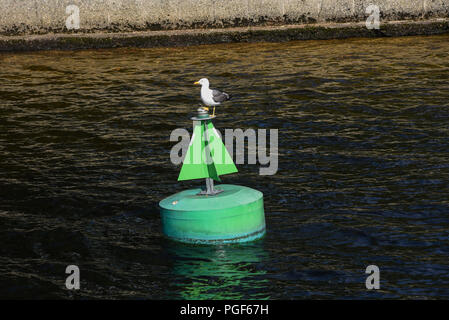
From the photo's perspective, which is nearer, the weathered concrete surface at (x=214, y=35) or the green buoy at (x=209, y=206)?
the green buoy at (x=209, y=206)

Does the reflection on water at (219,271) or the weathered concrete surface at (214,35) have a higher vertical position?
the weathered concrete surface at (214,35)

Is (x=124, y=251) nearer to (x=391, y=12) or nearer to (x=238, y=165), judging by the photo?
(x=238, y=165)

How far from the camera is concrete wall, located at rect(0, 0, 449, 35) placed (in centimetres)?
1675

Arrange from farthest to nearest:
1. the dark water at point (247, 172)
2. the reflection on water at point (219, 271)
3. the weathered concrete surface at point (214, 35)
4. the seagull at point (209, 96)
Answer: the weathered concrete surface at point (214, 35)
the seagull at point (209, 96)
the dark water at point (247, 172)
the reflection on water at point (219, 271)

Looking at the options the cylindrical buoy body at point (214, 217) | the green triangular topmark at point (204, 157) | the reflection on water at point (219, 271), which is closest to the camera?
the reflection on water at point (219, 271)

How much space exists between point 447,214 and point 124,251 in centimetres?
322

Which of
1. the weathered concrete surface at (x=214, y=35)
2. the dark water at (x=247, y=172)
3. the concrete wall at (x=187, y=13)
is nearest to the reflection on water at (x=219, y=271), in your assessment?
the dark water at (x=247, y=172)

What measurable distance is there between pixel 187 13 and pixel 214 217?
1111 cm

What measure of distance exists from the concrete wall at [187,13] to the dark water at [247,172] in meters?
1.08

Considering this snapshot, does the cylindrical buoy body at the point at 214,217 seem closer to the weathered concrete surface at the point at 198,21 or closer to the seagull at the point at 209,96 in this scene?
the seagull at the point at 209,96

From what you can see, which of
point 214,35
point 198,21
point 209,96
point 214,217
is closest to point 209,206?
point 214,217

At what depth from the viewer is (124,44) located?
17.2 metres

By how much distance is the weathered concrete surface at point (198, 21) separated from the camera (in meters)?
16.8
